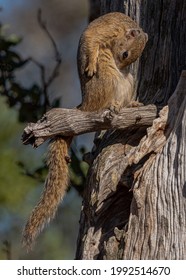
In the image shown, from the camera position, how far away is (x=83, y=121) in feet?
16.3

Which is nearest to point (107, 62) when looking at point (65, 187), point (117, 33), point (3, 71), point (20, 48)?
point (117, 33)

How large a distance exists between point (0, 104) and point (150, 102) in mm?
2822

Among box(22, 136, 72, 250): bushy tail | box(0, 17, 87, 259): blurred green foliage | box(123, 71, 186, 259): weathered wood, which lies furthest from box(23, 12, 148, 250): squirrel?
box(0, 17, 87, 259): blurred green foliage

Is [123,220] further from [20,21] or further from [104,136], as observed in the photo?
[20,21]

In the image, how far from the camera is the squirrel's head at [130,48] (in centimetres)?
522

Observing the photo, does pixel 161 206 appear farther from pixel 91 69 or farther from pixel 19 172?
pixel 19 172

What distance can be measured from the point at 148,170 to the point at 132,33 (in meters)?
0.76

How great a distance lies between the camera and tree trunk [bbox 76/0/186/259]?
4.78m

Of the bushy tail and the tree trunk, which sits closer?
the tree trunk

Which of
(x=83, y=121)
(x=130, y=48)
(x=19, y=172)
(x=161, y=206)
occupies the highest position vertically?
(x=130, y=48)

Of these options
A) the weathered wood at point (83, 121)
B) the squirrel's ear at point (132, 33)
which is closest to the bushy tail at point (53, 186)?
the weathered wood at point (83, 121)

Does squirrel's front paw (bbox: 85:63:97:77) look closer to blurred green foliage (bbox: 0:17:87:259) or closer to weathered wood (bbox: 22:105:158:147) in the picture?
weathered wood (bbox: 22:105:158:147)

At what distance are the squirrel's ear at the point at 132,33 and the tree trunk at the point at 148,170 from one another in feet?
0.37

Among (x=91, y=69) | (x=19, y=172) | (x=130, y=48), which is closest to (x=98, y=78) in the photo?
(x=91, y=69)
